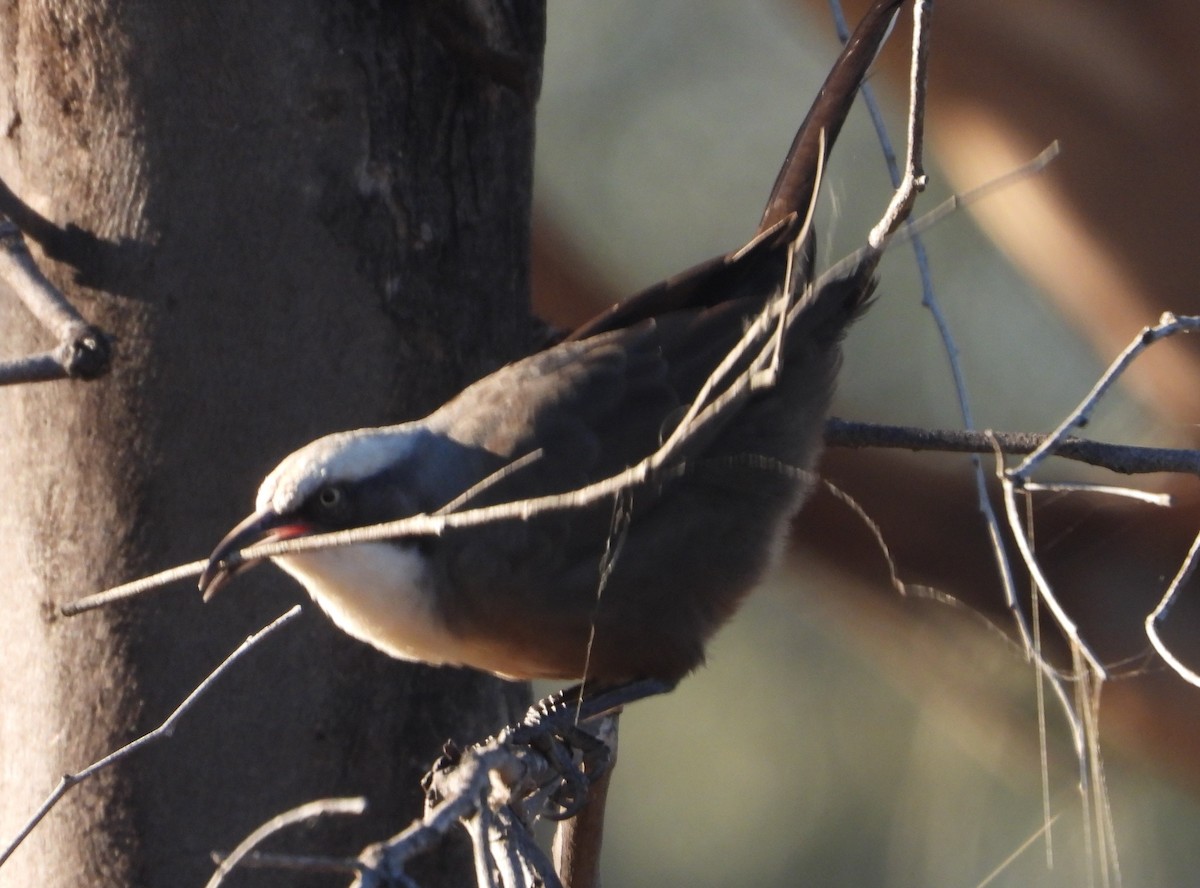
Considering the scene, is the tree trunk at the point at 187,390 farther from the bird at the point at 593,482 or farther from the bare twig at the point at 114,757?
the bare twig at the point at 114,757

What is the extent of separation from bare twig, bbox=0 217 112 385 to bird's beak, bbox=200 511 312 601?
0.32 m

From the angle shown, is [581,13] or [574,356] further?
[581,13]

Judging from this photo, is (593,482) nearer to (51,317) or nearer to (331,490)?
(331,490)

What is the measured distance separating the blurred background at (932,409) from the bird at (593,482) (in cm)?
29

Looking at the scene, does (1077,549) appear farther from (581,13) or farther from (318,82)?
(581,13)

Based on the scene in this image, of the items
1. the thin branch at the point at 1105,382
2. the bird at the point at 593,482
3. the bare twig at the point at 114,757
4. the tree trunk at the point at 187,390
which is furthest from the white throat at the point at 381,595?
the thin branch at the point at 1105,382

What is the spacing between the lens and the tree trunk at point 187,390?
78.1 inches

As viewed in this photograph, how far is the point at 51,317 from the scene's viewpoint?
1933 millimetres

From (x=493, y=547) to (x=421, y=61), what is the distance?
74cm

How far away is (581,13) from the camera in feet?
22.4

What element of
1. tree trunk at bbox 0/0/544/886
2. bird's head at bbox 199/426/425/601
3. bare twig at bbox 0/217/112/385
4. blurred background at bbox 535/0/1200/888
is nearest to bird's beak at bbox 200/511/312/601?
bird's head at bbox 199/426/425/601

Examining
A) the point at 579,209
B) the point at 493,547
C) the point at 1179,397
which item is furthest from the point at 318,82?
the point at 579,209

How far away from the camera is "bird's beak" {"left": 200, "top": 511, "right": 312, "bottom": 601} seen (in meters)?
1.77

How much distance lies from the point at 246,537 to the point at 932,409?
341 centimetres
